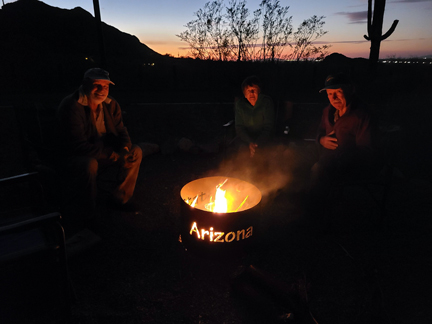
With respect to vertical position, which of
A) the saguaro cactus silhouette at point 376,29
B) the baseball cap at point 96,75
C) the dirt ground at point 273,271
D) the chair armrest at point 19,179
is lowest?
the dirt ground at point 273,271

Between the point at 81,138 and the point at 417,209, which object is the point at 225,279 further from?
the point at 417,209

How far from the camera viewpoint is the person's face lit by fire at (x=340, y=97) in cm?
311

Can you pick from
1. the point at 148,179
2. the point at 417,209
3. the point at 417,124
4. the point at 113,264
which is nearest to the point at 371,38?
the point at 417,124

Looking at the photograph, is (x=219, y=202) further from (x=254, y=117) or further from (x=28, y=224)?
(x=254, y=117)

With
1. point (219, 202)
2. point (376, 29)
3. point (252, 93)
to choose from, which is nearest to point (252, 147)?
point (252, 93)

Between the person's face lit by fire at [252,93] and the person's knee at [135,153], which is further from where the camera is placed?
the person's face lit by fire at [252,93]

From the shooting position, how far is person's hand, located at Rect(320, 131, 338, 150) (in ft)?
10.9

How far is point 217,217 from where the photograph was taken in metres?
2.49

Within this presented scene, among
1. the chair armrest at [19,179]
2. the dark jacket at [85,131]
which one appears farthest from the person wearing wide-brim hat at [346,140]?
the chair armrest at [19,179]

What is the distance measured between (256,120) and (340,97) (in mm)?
1432

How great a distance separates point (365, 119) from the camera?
3039 mm

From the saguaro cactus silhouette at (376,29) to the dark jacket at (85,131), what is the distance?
29.7 feet

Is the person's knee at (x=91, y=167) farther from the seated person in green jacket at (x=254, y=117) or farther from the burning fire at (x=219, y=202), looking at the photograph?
the seated person in green jacket at (x=254, y=117)

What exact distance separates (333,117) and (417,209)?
5.55 feet
